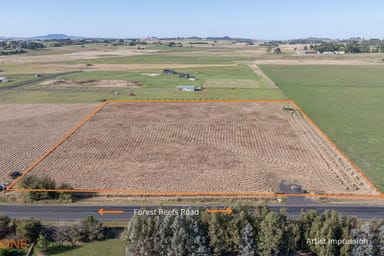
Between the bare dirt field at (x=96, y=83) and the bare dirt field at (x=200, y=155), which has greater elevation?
the bare dirt field at (x=96, y=83)

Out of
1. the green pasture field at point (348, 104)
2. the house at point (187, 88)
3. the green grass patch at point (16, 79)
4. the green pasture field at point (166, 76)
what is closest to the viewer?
the green pasture field at point (348, 104)

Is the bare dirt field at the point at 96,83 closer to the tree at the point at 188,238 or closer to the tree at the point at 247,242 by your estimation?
the tree at the point at 188,238

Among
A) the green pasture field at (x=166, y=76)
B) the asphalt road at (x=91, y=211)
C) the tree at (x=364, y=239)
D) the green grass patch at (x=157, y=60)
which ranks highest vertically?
the green grass patch at (x=157, y=60)

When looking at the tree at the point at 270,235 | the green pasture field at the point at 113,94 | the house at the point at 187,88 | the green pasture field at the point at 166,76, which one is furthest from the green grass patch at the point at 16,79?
the tree at the point at 270,235

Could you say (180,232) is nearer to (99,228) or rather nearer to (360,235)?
(99,228)

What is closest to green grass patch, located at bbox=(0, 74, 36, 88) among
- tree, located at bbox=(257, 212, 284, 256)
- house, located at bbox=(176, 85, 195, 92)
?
house, located at bbox=(176, 85, 195, 92)

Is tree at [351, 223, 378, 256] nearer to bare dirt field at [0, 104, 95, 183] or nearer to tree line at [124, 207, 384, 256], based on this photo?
tree line at [124, 207, 384, 256]

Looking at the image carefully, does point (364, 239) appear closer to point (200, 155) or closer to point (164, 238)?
point (164, 238)
